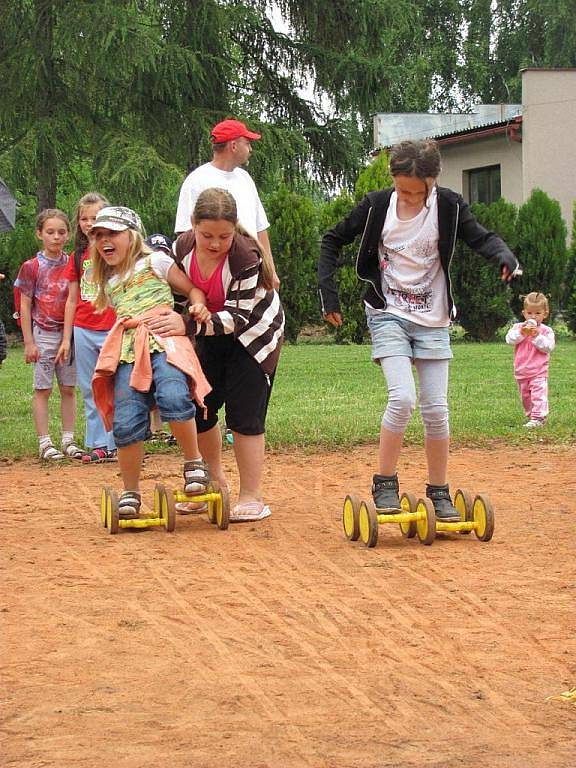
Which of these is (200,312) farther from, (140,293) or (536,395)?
(536,395)

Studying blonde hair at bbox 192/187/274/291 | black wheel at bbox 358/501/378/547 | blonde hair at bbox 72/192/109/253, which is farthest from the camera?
blonde hair at bbox 72/192/109/253

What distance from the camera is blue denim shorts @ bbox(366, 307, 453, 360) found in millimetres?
6074

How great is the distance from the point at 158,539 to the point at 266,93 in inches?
777

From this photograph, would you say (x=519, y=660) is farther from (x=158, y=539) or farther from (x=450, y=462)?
(x=450, y=462)

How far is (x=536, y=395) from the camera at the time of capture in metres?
10.4

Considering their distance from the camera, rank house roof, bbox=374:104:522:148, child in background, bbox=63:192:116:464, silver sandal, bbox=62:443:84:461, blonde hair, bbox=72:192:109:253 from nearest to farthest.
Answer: blonde hair, bbox=72:192:109:253
child in background, bbox=63:192:116:464
silver sandal, bbox=62:443:84:461
house roof, bbox=374:104:522:148

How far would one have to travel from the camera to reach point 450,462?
870 cm

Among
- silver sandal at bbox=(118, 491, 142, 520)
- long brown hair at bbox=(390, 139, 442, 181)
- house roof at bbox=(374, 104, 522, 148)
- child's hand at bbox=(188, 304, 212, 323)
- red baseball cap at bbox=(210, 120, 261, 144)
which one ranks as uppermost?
house roof at bbox=(374, 104, 522, 148)

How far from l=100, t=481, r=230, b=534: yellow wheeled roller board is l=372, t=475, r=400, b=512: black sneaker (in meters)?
0.75

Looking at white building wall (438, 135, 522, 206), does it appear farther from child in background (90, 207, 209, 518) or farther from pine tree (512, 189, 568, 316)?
child in background (90, 207, 209, 518)

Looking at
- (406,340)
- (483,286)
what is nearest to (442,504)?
(406,340)

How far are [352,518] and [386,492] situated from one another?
249mm

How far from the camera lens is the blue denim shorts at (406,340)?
19.9ft

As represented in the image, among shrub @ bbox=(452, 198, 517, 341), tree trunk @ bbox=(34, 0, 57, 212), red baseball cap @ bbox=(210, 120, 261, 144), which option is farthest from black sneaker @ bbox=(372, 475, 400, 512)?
shrub @ bbox=(452, 198, 517, 341)
